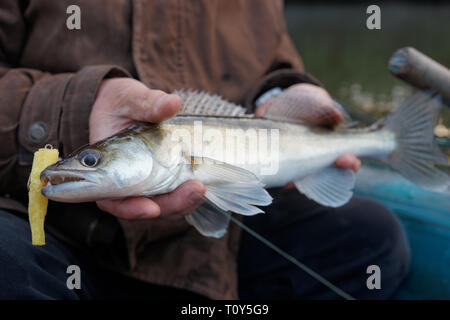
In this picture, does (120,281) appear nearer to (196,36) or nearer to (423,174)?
(196,36)

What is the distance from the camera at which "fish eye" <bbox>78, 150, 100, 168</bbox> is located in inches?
47.6

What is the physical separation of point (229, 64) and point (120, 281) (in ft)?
3.72

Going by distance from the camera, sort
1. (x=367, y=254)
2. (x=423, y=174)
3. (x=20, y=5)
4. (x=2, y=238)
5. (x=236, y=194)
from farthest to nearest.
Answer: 1. (x=367, y=254)
2. (x=423, y=174)
3. (x=20, y=5)
4. (x=236, y=194)
5. (x=2, y=238)

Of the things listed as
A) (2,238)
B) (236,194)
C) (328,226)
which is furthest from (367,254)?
(2,238)

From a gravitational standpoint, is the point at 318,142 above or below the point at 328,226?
above

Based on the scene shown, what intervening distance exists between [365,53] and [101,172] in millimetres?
11061

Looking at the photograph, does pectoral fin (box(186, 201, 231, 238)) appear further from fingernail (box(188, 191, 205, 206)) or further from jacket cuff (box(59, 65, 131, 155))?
jacket cuff (box(59, 65, 131, 155))

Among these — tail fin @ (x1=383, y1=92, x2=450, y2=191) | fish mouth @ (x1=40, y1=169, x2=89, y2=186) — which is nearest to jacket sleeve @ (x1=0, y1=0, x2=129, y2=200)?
fish mouth @ (x1=40, y1=169, x2=89, y2=186)

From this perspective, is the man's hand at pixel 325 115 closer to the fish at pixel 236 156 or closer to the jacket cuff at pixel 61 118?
the fish at pixel 236 156

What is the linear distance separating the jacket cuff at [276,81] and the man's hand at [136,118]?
31.4 inches

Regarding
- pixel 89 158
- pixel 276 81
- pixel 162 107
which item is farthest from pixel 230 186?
pixel 276 81

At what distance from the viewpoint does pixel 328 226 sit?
2.02m

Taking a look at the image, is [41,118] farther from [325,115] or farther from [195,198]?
[325,115]

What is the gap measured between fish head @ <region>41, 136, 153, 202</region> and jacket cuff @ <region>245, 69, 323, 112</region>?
89 centimetres
